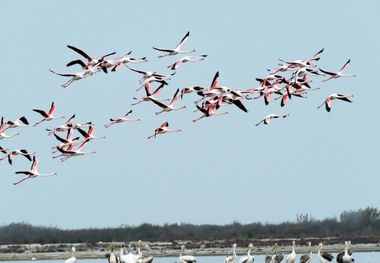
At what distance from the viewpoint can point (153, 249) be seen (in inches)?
2680

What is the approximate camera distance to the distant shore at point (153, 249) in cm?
6317

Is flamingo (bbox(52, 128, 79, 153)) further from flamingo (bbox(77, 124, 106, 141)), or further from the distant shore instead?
the distant shore

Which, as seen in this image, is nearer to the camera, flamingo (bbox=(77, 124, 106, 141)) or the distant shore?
flamingo (bbox=(77, 124, 106, 141))

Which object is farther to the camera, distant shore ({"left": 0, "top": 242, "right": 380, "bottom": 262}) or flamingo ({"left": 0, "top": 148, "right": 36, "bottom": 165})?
distant shore ({"left": 0, "top": 242, "right": 380, "bottom": 262})

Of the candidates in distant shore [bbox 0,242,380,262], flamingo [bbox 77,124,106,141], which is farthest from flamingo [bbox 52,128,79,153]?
distant shore [bbox 0,242,380,262]

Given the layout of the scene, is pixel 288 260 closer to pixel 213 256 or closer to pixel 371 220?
pixel 213 256

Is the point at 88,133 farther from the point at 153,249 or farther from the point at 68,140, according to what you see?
the point at 153,249

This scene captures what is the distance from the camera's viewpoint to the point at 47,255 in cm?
6825

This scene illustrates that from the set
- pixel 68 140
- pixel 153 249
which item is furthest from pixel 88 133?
pixel 153 249

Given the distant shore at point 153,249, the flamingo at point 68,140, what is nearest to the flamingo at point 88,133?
the flamingo at point 68,140

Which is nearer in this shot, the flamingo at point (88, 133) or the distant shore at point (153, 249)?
the flamingo at point (88, 133)

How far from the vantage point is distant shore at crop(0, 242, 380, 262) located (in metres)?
63.2

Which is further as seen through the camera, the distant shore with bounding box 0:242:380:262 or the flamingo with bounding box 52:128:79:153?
the distant shore with bounding box 0:242:380:262

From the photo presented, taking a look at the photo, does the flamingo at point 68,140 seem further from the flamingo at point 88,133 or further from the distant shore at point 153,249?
the distant shore at point 153,249
